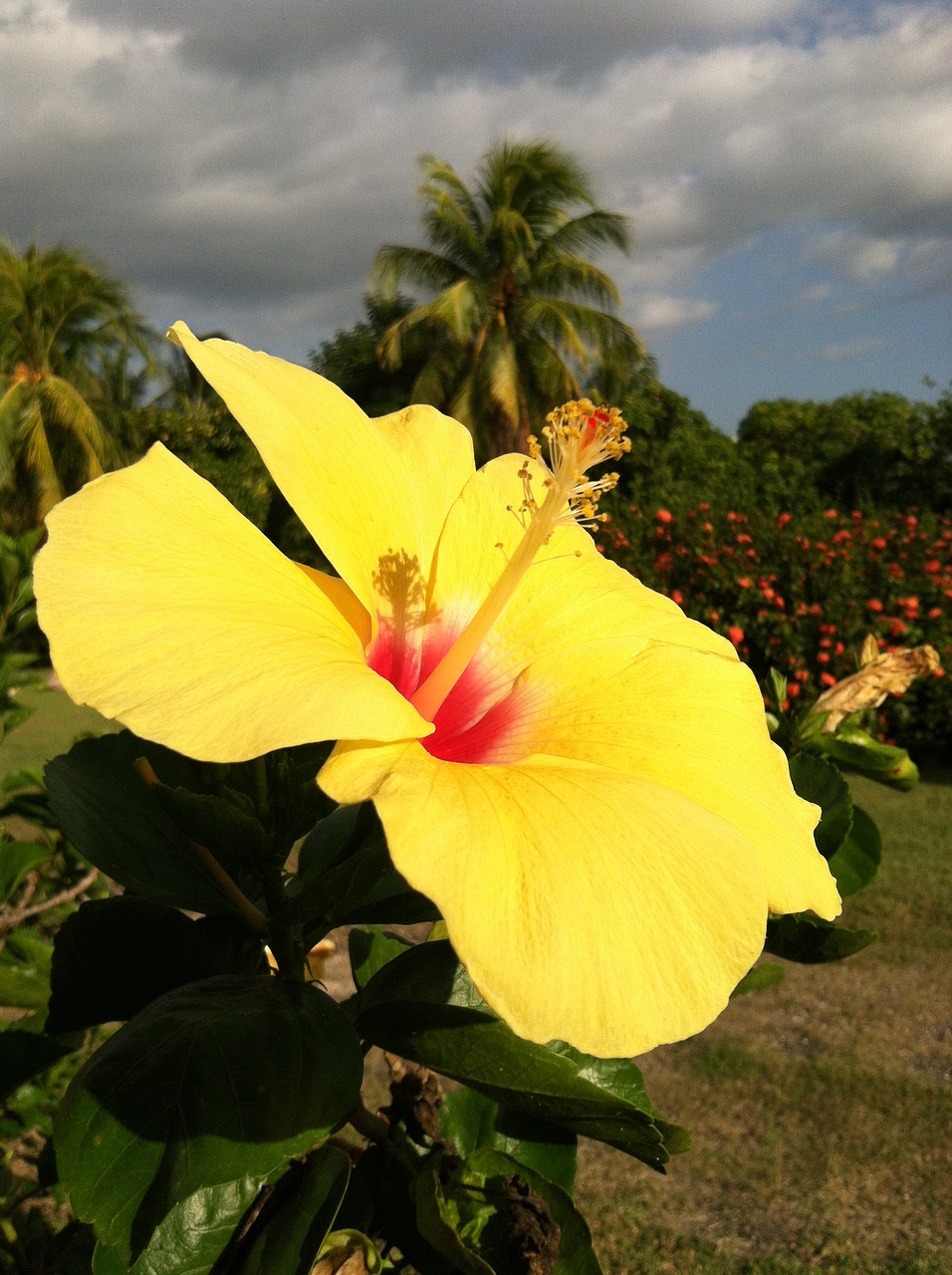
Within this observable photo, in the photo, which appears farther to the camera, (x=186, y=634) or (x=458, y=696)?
(x=458, y=696)

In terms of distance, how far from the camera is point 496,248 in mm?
20000

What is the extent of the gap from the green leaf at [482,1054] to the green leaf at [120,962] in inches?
5.4

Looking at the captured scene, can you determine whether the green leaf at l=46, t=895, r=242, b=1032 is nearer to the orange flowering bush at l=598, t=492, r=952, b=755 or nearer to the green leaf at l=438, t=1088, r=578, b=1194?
the green leaf at l=438, t=1088, r=578, b=1194

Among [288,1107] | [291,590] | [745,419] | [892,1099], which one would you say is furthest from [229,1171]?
[745,419]

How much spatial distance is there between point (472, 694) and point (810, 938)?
345mm

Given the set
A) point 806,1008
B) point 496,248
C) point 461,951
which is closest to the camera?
point 461,951

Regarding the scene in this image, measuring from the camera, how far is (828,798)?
975 mm

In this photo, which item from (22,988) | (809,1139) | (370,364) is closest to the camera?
(22,988)

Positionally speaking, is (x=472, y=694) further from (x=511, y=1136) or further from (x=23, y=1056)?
(x=23, y=1056)

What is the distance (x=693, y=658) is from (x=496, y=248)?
67.4 feet

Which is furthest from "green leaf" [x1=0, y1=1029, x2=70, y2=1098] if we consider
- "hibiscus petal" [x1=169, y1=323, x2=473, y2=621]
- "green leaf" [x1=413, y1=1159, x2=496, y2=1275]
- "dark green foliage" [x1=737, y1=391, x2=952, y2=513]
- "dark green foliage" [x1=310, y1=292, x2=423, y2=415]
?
"dark green foliage" [x1=310, y1=292, x2=423, y2=415]

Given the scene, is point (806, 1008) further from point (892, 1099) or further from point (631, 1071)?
point (631, 1071)

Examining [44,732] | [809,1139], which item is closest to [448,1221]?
[809,1139]

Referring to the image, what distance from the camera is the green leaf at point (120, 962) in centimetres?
80
